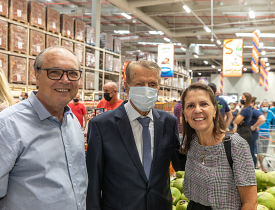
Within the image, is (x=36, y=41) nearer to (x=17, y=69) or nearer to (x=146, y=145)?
(x=17, y=69)

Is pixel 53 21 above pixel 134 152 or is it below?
above

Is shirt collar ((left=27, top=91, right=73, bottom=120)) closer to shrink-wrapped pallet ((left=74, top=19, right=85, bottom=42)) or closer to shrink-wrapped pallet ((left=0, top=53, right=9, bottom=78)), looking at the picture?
shrink-wrapped pallet ((left=0, top=53, right=9, bottom=78))

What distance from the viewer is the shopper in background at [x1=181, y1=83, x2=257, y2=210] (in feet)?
5.06

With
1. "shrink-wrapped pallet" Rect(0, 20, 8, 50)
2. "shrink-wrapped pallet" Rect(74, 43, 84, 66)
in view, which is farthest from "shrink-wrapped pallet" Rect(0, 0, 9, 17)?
"shrink-wrapped pallet" Rect(74, 43, 84, 66)

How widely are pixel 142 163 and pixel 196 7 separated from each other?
13127mm

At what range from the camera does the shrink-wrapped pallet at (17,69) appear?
21.7ft

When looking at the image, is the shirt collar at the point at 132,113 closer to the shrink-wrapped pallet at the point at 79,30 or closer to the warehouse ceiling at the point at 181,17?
the shrink-wrapped pallet at the point at 79,30

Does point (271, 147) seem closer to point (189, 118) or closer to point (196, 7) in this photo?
point (189, 118)

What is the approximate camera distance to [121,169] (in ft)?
5.60

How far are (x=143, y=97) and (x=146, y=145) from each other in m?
0.34

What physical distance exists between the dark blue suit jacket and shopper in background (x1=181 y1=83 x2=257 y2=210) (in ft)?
0.64

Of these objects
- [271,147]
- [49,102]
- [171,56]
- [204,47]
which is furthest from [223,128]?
[204,47]

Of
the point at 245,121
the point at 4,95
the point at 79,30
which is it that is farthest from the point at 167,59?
the point at 4,95

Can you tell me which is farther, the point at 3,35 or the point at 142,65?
the point at 3,35
